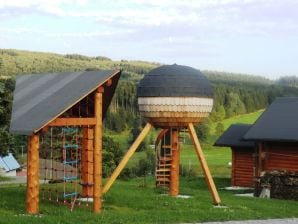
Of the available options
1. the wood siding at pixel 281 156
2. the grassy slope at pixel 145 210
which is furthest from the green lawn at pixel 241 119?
the grassy slope at pixel 145 210

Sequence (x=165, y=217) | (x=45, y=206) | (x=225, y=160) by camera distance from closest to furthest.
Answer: (x=165, y=217) < (x=45, y=206) < (x=225, y=160)

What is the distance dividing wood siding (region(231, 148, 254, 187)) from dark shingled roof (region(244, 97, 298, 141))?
137 inches

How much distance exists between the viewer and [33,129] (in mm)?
16766

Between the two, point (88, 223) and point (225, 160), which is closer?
point (88, 223)

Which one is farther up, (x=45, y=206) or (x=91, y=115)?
(x=91, y=115)

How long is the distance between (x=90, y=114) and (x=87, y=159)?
→ 1.58 metres

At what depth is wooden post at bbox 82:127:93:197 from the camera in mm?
20516

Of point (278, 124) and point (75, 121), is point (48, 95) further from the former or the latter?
point (278, 124)

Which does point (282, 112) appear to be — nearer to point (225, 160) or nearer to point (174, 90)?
point (174, 90)

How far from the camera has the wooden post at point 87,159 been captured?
2052 centimetres

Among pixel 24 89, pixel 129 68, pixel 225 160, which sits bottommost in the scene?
pixel 225 160

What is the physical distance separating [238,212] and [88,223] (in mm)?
6020

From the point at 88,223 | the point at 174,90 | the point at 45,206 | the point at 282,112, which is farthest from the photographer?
the point at 282,112

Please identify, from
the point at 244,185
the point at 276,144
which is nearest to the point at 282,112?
the point at 276,144
